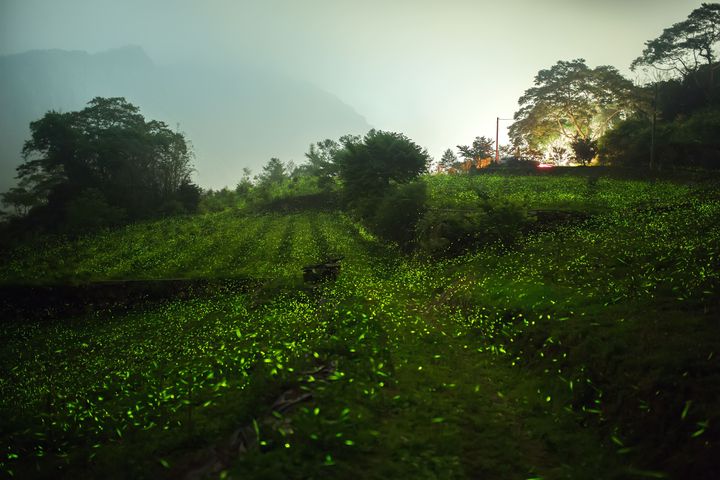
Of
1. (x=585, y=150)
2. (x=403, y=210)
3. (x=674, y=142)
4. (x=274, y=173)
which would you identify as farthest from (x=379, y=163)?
(x=274, y=173)

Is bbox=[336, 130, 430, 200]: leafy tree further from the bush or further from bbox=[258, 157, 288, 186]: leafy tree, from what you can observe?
bbox=[258, 157, 288, 186]: leafy tree

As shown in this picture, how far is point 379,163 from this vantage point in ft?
94.4

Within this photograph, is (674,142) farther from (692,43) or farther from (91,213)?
(91,213)

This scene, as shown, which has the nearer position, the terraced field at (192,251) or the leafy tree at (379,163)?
the terraced field at (192,251)

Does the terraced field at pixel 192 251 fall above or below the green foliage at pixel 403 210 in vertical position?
below

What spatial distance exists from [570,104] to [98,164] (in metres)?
58.9

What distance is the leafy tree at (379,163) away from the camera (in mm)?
28812

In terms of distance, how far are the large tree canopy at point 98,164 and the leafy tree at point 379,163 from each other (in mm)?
30579

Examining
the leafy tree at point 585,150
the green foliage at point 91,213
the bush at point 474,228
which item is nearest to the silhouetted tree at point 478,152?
the leafy tree at point 585,150

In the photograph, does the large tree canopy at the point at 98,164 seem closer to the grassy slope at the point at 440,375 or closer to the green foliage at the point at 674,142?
the grassy slope at the point at 440,375

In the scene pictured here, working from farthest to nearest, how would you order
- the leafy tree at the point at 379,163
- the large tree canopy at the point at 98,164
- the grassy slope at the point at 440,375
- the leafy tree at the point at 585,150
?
the large tree canopy at the point at 98,164 → the leafy tree at the point at 585,150 → the leafy tree at the point at 379,163 → the grassy slope at the point at 440,375

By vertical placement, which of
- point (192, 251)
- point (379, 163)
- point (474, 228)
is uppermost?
point (379, 163)

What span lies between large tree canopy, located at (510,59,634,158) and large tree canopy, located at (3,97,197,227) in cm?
4725

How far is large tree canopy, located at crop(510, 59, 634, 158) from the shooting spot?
43.2 metres
